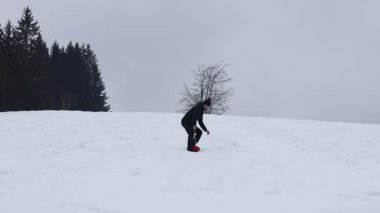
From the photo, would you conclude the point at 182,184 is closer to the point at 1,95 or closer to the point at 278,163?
the point at 278,163

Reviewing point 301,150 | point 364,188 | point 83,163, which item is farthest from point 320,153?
point 83,163

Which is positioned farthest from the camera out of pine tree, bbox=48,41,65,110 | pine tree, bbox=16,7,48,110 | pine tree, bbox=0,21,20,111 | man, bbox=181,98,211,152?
pine tree, bbox=48,41,65,110

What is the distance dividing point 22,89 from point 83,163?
3763cm

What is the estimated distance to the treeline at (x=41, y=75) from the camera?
145ft

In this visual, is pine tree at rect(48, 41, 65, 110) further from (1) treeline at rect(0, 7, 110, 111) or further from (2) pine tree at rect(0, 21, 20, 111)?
(2) pine tree at rect(0, 21, 20, 111)

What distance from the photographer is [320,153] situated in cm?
1296

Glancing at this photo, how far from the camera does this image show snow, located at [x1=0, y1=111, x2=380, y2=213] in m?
7.64

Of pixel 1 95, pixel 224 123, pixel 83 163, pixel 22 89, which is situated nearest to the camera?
pixel 83 163

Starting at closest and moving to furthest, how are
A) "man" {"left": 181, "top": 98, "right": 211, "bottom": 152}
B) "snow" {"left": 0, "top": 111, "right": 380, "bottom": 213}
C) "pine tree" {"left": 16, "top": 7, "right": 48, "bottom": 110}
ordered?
"snow" {"left": 0, "top": 111, "right": 380, "bottom": 213} < "man" {"left": 181, "top": 98, "right": 211, "bottom": 152} < "pine tree" {"left": 16, "top": 7, "right": 48, "bottom": 110}

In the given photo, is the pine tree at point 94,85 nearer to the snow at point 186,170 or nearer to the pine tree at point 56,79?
the pine tree at point 56,79

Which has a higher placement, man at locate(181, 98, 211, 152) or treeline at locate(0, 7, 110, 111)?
treeline at locate(0, 7, 110, 111)

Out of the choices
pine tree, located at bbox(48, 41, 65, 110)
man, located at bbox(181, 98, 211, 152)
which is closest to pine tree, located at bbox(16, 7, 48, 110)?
pine tree, located at bbox(48, 41, 65, 110)

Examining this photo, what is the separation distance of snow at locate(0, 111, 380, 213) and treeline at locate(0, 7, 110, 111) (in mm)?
28092

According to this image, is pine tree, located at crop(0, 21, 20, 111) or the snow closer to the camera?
the snow
